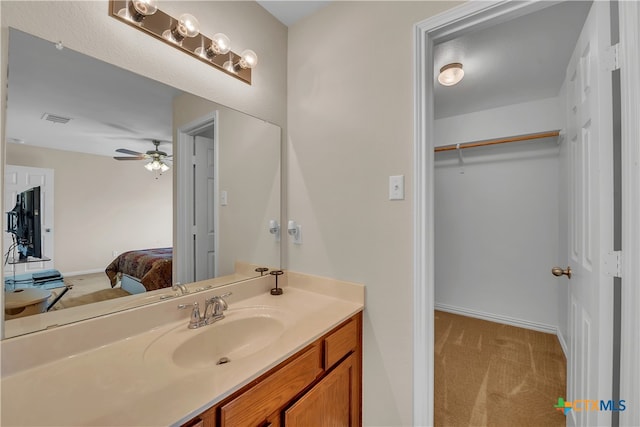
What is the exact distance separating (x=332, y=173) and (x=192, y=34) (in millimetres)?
882

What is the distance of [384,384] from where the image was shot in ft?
4.28

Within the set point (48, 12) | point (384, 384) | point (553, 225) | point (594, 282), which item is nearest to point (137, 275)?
point (48, 12)

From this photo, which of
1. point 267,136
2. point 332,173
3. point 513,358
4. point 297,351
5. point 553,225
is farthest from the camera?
point 553,225

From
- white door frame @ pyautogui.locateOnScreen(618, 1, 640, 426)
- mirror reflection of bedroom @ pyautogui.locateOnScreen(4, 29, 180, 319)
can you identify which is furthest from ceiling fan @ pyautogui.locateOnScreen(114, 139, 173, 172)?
white door frame @ pyautogui.locateOnScreen(618, 1, 640, 426)

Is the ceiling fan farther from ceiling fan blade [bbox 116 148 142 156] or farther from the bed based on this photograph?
the bed

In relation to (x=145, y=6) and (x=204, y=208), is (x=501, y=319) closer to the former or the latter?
(x=204, y=208)

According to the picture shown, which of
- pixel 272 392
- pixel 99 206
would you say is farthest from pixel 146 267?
pixel 272 392

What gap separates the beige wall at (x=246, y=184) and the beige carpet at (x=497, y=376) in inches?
58.5

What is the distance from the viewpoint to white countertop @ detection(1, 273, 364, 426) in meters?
0.60

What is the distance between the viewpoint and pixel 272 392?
0.84 m

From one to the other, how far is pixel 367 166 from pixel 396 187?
0.64 ft

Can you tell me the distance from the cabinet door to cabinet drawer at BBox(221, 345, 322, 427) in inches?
2.1

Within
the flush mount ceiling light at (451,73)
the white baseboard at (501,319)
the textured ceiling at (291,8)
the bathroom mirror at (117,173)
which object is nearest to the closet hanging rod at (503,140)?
the flush mount ceiling light at (451,73)

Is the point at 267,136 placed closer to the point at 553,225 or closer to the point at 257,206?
the point at 257,206
